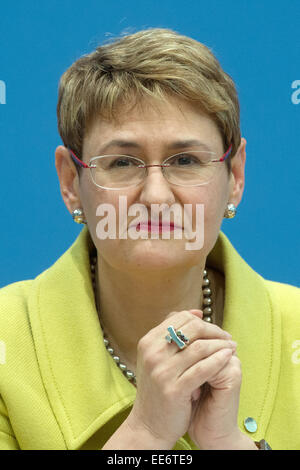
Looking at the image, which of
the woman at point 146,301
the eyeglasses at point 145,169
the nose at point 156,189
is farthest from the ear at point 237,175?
the nose at point 156,189

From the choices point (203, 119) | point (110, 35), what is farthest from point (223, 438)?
point (110, 35)

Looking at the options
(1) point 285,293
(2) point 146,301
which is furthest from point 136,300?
(1) point 285,293

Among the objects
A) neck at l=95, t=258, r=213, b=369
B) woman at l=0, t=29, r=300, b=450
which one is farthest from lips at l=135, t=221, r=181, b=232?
neck at l=95, t=258, r=213, b=369

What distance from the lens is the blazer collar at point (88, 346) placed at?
1.66m

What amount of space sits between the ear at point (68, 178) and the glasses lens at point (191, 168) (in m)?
0.25

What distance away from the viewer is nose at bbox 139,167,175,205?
1.59 m

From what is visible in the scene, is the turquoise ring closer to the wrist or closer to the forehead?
the wrist

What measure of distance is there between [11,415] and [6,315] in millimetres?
204

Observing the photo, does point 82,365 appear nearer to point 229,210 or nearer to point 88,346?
point 88,346

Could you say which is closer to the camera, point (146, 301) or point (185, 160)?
point (185, 160)

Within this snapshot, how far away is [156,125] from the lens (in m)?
1.62

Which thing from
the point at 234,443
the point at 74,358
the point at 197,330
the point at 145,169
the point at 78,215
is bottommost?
the point at 234,443

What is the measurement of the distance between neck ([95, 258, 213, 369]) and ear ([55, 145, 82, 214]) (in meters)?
0.13

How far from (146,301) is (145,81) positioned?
435 millimetres
